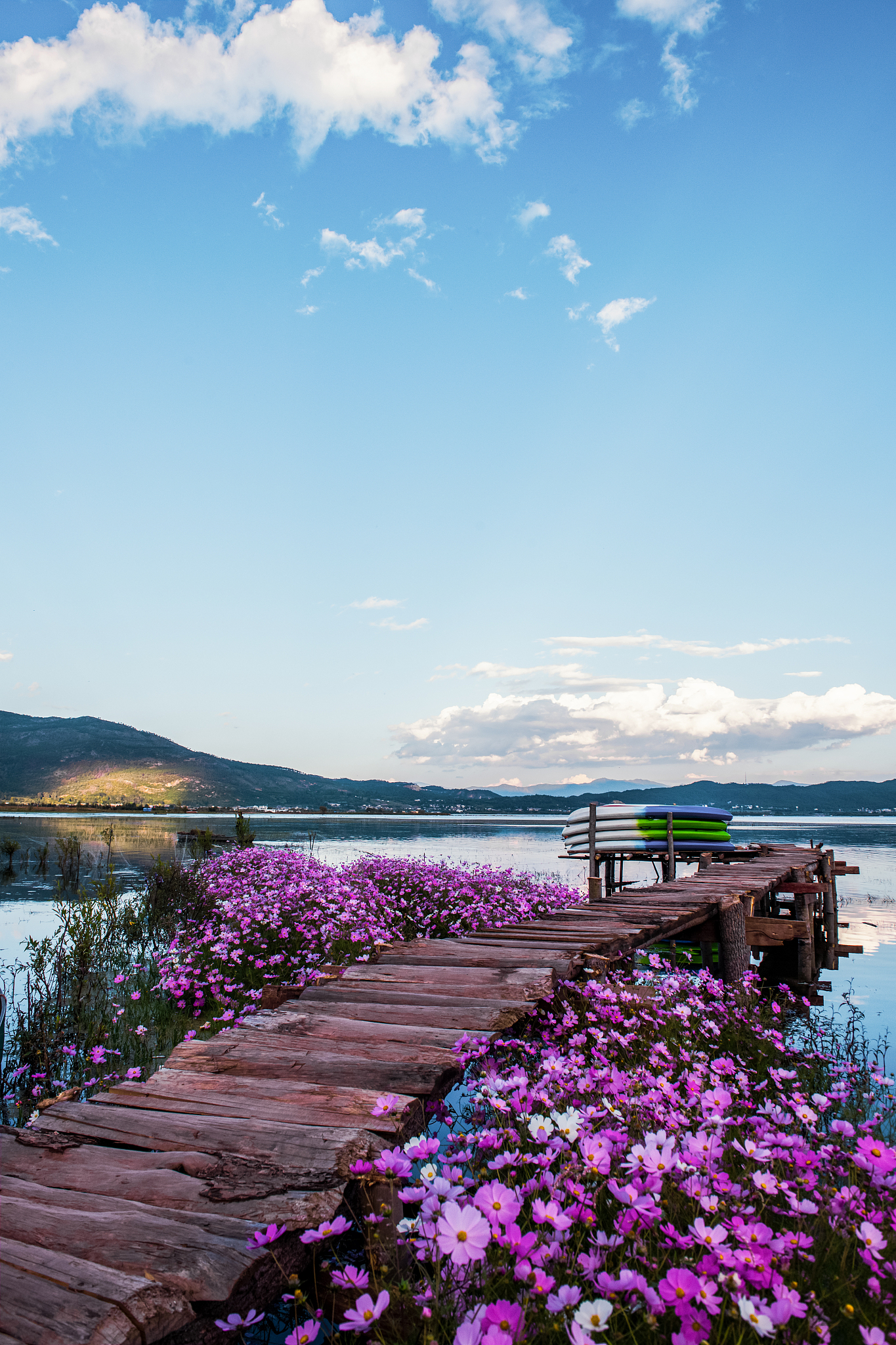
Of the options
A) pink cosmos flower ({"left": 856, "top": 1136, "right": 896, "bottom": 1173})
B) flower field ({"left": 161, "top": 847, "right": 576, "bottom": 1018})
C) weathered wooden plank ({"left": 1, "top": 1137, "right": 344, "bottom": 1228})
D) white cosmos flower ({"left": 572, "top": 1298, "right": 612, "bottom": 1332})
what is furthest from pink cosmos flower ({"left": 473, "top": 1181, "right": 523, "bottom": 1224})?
flower field ({"left": 161, "top": 847, "right": 576, "bottom": 1018})

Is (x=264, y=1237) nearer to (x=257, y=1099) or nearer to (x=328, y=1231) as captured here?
(x=328, y=1231)

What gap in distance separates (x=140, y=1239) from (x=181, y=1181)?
45 centimetres

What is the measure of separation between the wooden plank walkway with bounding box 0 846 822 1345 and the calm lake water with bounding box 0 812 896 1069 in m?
7.21

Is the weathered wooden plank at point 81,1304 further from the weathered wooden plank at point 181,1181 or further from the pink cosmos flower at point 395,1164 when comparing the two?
the pink cosmos flower at point 395,1164

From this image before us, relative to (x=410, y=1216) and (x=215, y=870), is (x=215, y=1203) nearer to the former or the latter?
(x=410, y=1216)

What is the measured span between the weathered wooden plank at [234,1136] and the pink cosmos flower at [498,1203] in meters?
1.05

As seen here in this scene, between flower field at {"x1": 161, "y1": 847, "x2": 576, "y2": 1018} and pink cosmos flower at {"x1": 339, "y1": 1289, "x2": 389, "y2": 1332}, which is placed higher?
pink cosmos flower at {"x1": 339, "y1": 1289, "x2": 389, "y2": 1332}

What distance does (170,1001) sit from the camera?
30.9ft

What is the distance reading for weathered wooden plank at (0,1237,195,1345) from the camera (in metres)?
2.05

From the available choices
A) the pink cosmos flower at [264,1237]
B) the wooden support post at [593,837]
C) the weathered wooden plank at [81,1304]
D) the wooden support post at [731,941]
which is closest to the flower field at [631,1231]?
the pink cosmos flower at [264,1237]

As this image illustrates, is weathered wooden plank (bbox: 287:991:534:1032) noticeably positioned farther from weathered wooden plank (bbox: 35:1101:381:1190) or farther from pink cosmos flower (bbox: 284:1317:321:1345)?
pink cosmos flower (bbox: 284:1317:321:1345)

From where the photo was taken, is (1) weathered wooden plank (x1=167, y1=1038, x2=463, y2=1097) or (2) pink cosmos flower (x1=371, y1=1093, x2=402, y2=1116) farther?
(1) weathered wooden plank (x1=167, y1=1038, x2=463, y2=1097)

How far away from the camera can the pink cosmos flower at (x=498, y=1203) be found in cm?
220

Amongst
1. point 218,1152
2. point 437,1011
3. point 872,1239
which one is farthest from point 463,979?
point 872,1239
